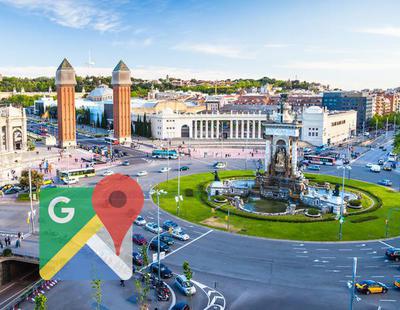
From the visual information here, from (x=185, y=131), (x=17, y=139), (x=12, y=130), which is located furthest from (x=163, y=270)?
(x=185, y=131)

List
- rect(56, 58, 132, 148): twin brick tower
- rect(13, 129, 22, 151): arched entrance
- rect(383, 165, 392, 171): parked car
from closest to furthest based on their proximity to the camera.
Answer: rect(383, 165, 392, 171): parked car
rect(13, 129, 22, 151): arched entrance
rect(56, 58, 132, 148): twin brick tower

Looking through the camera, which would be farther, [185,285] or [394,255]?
[394,255]

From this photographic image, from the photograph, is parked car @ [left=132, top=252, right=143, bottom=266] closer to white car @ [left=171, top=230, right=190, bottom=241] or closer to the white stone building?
white car @ [left=171, top=230, right=190, bottom=241]

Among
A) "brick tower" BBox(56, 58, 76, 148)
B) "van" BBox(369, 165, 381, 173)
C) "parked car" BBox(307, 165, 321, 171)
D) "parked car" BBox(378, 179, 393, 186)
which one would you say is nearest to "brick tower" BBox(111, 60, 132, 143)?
"brick tower" BBox(56, 58, 76, 148)

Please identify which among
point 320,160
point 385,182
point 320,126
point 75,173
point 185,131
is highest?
point 320,126

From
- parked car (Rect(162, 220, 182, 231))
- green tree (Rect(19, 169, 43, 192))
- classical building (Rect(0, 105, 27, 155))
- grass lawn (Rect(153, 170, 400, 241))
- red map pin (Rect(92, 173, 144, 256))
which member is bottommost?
grass lawn (Rect(153, 170, 400, 241))

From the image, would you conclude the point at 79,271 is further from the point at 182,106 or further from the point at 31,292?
the point at 182,106

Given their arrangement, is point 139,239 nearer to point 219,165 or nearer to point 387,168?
point 219,165

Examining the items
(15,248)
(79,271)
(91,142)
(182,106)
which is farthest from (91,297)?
(182,106)
